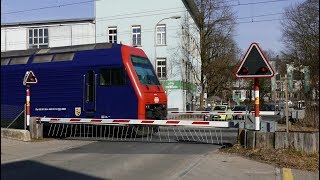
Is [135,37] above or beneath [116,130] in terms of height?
above

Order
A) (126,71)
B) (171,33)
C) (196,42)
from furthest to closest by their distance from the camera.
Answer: (196,42) < (171,33) < (126,71)

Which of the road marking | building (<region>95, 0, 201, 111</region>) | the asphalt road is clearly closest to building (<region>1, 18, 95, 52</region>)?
building (<region>95, 0, 201, 111</region>)

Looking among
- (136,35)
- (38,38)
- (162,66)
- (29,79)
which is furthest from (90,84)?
(38,38)

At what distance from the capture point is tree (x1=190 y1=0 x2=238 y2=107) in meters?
52.0

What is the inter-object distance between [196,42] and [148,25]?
781cm

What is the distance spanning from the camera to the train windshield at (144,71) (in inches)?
732

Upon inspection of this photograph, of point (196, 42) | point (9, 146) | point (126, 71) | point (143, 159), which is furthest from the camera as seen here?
point (196, 42)

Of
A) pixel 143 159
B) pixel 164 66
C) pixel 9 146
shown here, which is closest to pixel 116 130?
pixel 9 146

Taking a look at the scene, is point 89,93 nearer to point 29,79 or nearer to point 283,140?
point 29,79

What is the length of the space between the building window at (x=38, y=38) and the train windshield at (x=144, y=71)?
36.3m

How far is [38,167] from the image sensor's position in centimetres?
1088

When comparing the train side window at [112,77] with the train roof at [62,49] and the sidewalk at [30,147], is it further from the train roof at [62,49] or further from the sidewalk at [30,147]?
the sidewalk at [30,147]

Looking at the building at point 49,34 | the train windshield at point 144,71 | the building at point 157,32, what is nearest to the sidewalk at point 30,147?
the train windshield at point 144,71

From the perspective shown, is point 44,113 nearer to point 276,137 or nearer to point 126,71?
point 126,71
